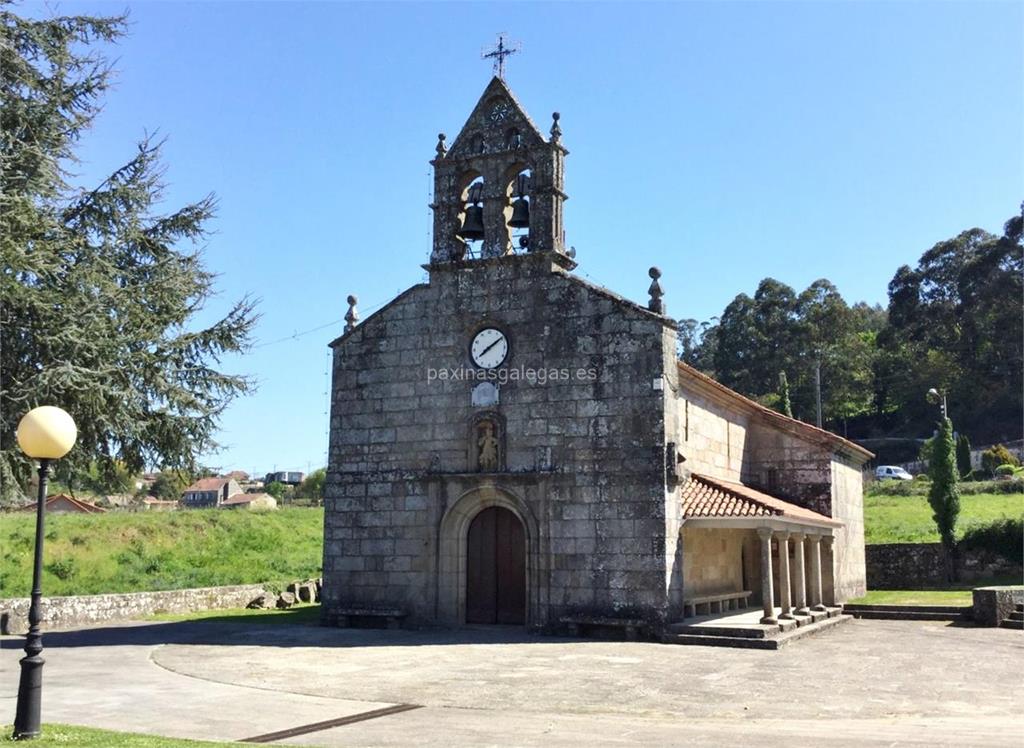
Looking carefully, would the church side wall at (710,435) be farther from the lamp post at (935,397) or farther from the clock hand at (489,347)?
the lamp post at (935,397)

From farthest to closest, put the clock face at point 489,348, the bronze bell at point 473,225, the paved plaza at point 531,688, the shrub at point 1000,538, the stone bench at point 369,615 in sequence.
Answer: the shrub at point 1000,538, the bronze bell at point 473,225, the clock face at point 489,348, the stone bench at point 369,615, the paved plaza at point 531,688

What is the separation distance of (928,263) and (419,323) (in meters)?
65.1

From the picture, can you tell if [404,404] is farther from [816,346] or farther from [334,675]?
[816,346]

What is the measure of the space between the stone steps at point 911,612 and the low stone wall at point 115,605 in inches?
661

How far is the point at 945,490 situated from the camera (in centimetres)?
3048

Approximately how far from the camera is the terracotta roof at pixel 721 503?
Answer: 740 inches

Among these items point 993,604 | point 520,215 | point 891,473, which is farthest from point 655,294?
point 891,473

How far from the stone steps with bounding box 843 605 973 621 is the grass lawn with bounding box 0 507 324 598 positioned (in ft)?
61.8

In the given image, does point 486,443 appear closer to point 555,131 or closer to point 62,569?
point 555,131

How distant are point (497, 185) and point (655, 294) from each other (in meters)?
4.64

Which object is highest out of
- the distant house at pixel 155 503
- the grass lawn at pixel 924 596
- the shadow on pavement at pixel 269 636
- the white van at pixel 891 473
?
the white van at pixel 891 473

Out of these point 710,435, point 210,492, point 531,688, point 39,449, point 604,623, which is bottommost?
point 531,688

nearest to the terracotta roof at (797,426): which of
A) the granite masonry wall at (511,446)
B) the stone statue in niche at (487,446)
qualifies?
the granite masonry wall at (511,446)

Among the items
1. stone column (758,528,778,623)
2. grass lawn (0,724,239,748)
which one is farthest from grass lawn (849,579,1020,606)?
grass lawn (0,724,239,748)
